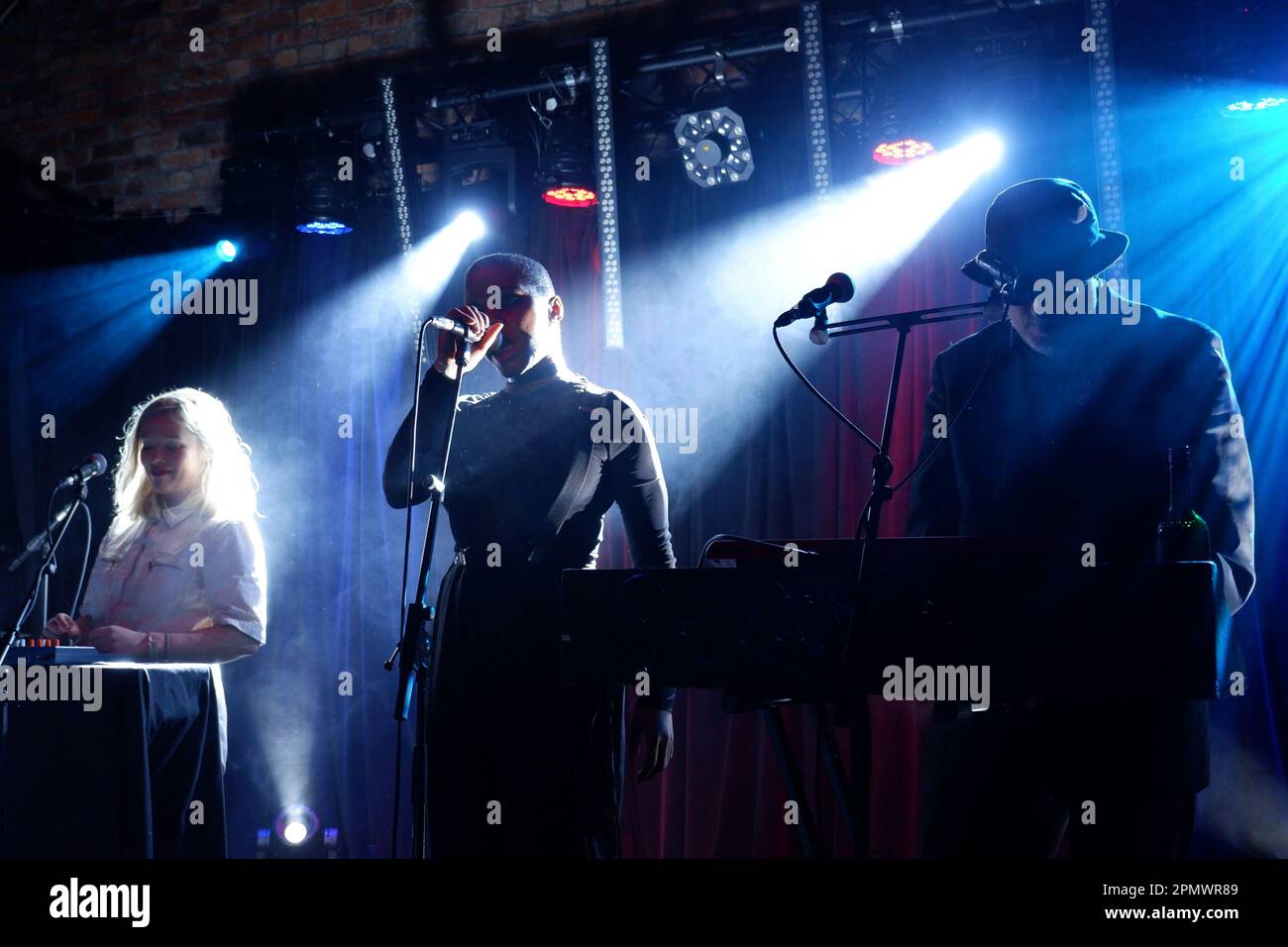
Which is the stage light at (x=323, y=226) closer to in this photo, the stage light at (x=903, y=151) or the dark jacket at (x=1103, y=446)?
the stage light at (x=903, y=151)

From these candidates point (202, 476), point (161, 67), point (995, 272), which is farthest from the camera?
point (161, 67)

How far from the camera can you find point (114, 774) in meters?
3.15

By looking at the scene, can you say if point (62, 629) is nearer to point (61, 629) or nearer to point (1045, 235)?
point (61, 629)

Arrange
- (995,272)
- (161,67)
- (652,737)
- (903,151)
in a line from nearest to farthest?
(995,272)
(652,737)
(903,151)
(161,67)

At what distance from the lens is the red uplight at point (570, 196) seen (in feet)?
16.2

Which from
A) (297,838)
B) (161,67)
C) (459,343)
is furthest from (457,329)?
(161,67)

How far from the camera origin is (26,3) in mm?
6684

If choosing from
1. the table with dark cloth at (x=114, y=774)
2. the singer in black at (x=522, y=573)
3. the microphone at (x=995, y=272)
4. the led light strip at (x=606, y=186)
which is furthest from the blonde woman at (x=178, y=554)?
the microphone at (x=995, y=272)

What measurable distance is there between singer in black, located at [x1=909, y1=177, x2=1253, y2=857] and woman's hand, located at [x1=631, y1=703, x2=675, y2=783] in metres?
0.65

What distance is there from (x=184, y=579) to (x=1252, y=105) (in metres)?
3.84

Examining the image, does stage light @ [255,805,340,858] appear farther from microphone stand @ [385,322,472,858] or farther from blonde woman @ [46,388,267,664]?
microphone stand @ [385,322,472,858]

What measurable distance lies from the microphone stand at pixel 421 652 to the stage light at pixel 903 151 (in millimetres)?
2344
